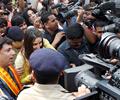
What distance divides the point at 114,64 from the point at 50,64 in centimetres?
46

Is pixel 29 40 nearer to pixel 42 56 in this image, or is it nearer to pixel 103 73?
pixel 103 73

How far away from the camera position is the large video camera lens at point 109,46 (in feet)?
7.46

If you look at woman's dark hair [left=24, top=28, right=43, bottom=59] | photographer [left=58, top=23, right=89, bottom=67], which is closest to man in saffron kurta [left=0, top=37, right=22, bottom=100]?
woman's dark hair [left=24, top=28, right=43, bottom=59]

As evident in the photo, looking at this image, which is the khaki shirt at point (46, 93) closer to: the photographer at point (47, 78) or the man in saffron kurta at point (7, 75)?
the photographer at point (47, 78)

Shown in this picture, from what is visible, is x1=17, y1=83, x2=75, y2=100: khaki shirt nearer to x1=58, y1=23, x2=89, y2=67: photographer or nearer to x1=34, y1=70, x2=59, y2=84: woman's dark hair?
x1=34, y1=70, x2=59, y2=84: woman's dark hair

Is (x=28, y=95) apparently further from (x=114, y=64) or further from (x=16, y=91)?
(x=16, y=91)

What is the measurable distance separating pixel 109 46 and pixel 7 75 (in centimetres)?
116

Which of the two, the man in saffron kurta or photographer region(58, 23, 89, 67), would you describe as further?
photographer region(58, 23, 89, 67)

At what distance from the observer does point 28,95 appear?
6.91 feet

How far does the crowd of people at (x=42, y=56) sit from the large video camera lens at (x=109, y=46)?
258 mm

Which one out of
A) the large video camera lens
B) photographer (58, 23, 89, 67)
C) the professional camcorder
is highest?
the large video camera lens

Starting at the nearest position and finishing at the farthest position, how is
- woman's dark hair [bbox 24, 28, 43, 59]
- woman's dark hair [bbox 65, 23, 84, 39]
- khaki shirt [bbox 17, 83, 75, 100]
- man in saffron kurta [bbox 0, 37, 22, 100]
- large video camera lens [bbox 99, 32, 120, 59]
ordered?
1. khaki shirt [bbox 17, 83, 75, 100]
2. large video camera lens [bbox 99, 32, 120, 59]
3. man in saffron kurta [bbox 0, 37, 22, 100]
4. woman's dark hair [bbox 24, 28, 43, 59]
5. woman's dark hair [bbox 65, 23, 84, 39]

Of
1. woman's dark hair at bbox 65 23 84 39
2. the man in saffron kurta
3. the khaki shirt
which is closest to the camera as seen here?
the khaki shirt

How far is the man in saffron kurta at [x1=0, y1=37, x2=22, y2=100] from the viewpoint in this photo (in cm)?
310
